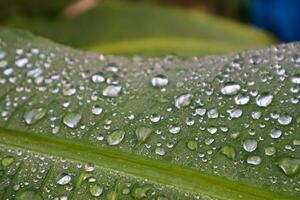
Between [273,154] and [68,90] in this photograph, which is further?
[68,90]

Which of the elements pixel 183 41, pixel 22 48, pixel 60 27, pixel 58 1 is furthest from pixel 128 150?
pixel 58 1

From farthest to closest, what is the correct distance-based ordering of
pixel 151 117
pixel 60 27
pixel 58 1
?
pixel 58 1
pixel 60 27
pixel 151 117

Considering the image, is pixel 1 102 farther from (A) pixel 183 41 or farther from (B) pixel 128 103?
(A) pixel 183 41

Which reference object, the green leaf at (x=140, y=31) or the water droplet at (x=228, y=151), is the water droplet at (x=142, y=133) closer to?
the water droplet at (x=228, y=151)

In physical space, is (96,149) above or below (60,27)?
above

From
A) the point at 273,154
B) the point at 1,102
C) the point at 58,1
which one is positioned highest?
the point at 273,154

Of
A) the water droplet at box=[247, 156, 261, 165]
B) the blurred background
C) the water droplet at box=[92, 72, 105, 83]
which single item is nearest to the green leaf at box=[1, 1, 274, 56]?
the blurred background

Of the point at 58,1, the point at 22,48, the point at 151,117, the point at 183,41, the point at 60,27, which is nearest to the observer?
the point at 151,117
